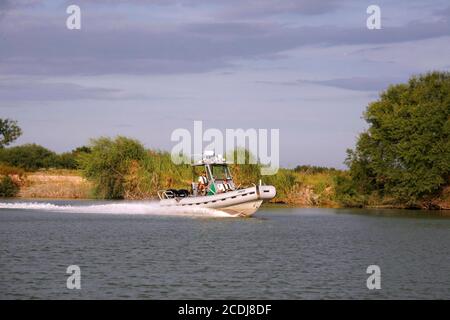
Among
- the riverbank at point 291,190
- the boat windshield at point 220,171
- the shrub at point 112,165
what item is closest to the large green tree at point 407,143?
the riverbank at point 291,190

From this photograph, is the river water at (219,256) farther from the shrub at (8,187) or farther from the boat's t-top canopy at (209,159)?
the shrub at (8,187)

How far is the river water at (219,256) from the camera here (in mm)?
21594

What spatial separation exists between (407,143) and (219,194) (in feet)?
60.0

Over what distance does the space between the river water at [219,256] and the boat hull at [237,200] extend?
623 mm

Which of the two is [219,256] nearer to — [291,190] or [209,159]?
Result: [209,159]

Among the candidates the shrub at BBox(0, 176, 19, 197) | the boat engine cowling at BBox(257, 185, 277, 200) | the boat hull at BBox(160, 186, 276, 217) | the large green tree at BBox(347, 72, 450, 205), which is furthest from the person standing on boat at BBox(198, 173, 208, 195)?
the shrub at BBox(0, 176, 19, 197)

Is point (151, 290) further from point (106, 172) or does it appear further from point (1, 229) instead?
point (106, 172)

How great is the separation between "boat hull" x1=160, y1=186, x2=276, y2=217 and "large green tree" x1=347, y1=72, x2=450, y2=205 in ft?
54.2

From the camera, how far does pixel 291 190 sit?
63.7 m

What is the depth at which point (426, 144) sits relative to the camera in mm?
56625

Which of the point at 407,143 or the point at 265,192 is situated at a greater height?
the point at 407,143

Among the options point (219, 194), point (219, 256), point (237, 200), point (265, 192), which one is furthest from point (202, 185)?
point (219, 256)

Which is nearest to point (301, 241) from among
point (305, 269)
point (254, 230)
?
point (254, 230)

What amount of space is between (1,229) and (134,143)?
33.6 meters
